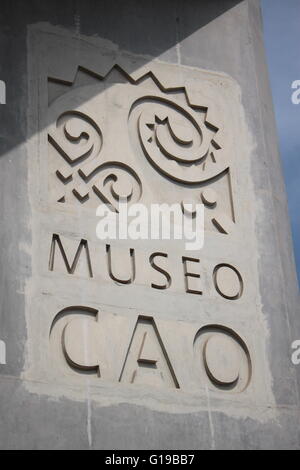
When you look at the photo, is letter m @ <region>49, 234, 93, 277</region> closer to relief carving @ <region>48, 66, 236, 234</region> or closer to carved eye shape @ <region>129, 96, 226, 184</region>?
relief carving @ <region>48, 66, 236, 234</region>

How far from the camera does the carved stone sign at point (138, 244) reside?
933cm

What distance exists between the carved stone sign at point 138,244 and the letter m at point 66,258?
0.03 ft

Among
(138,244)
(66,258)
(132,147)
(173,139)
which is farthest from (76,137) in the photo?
(66,258)

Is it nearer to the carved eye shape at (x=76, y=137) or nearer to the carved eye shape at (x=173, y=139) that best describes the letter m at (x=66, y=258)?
the carved eye shape at (x=76, y=137)

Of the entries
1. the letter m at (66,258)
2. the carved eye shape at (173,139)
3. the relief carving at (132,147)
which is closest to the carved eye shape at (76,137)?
the relief carving at (132,147)

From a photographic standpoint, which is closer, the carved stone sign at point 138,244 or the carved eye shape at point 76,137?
the carved stone sign at point 138,244

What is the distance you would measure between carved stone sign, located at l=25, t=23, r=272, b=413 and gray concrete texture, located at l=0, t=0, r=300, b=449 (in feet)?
0.04

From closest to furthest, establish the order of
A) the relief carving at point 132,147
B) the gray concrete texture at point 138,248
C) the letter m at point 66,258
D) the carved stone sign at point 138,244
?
the gray concrete texture at point 138,248, the carved stone sign at point 138,244, the letter m at point 66,258, the relief carving at point 132,147

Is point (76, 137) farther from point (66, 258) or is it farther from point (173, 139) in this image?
point (66, 258)

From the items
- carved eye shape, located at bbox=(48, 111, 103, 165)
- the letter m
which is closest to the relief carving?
carved eye shape, located at bbox=(48, 111, 103, 165)

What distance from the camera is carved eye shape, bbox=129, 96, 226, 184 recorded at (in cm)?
1044

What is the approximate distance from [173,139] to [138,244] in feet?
3.70

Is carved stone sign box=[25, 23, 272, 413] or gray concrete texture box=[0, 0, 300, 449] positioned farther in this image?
carved stone sign box=[25, 23, 272, 413]

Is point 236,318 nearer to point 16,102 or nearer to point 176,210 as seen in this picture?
point 176,210
